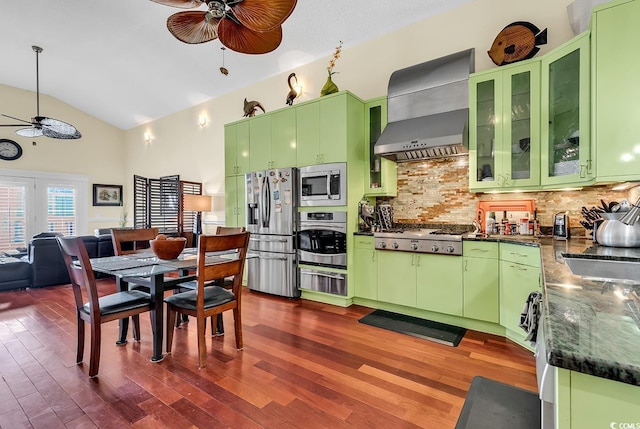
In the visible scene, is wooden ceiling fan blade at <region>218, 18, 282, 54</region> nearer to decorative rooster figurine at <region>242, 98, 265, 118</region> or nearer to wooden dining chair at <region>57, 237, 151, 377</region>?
wooden dining chair at <region>57, 237, 151, 377</region>

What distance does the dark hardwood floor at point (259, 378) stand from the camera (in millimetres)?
1722

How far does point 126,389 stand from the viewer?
1979mm

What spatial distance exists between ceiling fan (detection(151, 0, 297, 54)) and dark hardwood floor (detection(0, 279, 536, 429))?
2.41 metres

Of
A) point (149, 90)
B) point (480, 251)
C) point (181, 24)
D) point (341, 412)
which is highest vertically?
point (149, 90)

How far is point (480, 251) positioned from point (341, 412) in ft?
6.19

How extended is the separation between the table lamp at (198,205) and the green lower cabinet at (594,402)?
562cm

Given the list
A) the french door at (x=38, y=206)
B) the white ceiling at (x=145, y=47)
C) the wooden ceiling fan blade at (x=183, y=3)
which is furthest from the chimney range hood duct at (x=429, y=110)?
the french door at (x=38, y=206)

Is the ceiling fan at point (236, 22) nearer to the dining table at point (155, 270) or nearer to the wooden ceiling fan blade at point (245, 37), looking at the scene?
the wooden ceiling fan blade at point (245, 37)

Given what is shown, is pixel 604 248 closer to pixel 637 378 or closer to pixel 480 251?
pixel 480 251

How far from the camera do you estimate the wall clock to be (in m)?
6.46

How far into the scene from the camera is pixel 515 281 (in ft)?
8.34

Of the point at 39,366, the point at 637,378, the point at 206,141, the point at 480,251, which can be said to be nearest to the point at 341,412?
the point at 637,378

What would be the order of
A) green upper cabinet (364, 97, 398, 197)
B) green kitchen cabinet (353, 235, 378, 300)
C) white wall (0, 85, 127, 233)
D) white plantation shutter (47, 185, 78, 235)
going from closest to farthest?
green kitchen cabinet (353, 235, 378, 300) → green upper cabinet (364, 97, 398, 197) → white wall (0, 85, 127, 233) → white plantation shutter (47, 185, 78, 235)

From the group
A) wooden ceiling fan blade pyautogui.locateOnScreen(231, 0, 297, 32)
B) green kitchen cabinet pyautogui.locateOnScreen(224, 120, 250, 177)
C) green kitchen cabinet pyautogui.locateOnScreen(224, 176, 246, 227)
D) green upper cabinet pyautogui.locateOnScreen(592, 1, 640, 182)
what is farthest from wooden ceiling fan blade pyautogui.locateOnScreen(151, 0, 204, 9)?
green upper cabinet pyautogui.locateOnScreen(592, 1, 640, 182)
